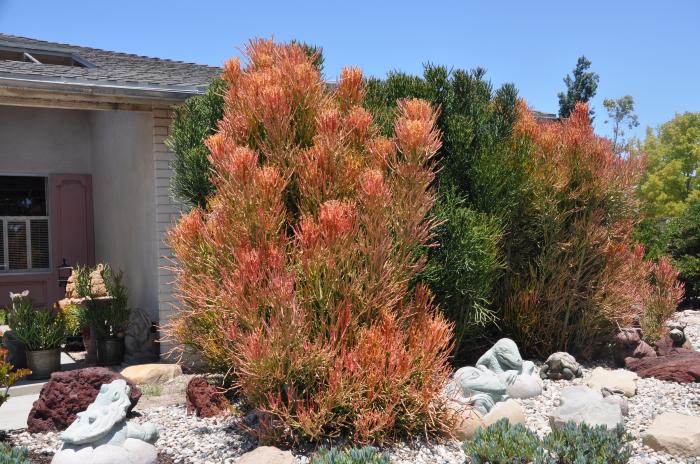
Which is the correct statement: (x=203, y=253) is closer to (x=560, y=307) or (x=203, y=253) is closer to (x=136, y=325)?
(x=136, y=325)

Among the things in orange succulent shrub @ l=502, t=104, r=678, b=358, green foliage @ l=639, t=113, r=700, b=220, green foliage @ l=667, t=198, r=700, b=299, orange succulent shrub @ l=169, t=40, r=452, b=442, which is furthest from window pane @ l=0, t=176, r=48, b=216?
green foliage @ l=639, t=113, r=700, b=220

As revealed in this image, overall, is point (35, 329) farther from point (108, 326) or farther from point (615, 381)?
point (615, 381)

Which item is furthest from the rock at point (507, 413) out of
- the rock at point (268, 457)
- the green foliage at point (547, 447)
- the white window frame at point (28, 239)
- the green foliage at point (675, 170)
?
the green foliage at point (675, 170)

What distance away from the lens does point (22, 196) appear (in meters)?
11.5

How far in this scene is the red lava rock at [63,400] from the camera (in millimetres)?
5426

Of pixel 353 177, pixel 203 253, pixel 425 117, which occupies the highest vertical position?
pixel 425 117

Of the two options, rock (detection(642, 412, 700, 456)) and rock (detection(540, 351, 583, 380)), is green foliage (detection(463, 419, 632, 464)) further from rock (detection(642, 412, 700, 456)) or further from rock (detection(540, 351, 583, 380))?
rock (detection(540, 351, 583, 380))

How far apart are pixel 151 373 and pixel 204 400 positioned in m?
1.80

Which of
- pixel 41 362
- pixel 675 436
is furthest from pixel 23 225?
pixel 675 436

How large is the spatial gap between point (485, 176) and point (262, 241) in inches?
118

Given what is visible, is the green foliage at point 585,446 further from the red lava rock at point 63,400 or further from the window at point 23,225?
the window at point 23,225

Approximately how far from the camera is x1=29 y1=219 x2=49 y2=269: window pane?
11.6m

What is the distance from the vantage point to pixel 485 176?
677cm

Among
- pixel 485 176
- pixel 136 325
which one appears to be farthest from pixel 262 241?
pixel 136 325
